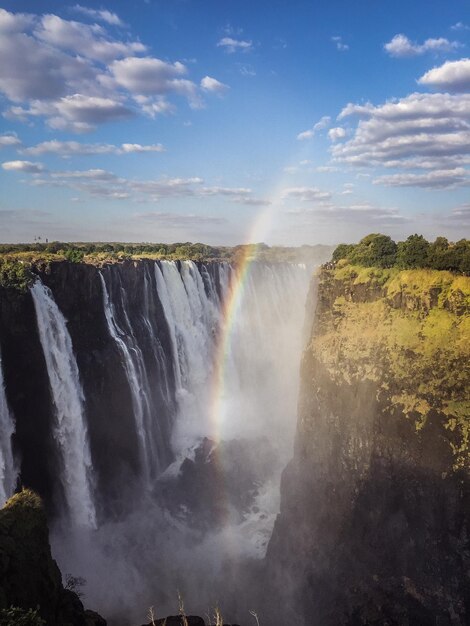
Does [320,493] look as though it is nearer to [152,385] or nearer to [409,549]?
[409,549]

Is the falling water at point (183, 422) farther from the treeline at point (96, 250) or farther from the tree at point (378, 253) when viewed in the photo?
the tree at point (378, 253)

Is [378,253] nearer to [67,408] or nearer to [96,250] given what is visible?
[67,408]

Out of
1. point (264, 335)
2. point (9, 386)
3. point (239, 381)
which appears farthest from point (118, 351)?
point (264, 335)

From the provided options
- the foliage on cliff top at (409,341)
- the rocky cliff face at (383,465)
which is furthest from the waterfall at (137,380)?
the foliage on cliff top at (409,341)

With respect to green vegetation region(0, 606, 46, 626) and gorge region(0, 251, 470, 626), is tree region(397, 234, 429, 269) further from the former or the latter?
green vegetation region(0, 606, 46, 626)

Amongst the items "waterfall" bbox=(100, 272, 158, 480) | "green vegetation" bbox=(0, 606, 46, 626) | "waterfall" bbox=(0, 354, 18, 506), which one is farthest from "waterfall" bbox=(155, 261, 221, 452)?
"green vegetation" bbox=(0, 606, 46, 626)

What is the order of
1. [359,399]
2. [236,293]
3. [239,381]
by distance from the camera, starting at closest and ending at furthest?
1. [359,399]
2. [239,381]
3. [236,293]
